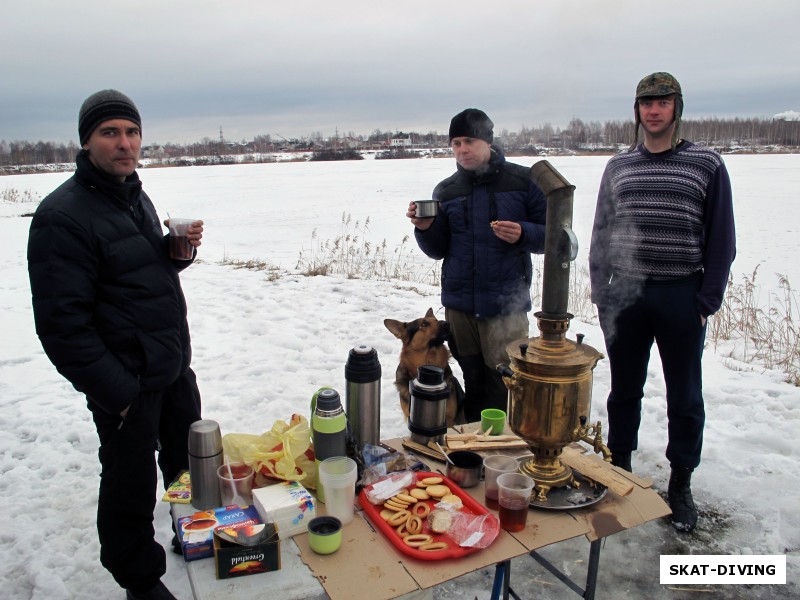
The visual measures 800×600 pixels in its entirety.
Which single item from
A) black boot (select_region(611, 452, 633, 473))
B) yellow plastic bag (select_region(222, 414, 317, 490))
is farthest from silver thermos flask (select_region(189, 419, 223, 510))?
black boot (select_region(611, 452, 633, 473))

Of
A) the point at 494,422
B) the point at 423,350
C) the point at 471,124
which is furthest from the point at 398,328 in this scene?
the point at 471,124

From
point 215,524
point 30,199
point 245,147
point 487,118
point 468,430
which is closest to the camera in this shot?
point 215,524

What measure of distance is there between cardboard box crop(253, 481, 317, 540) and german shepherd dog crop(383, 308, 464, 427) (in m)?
1.50

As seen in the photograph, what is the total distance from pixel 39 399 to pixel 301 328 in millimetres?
2606

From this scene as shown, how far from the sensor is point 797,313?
7516 mm

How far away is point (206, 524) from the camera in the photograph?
185 cm

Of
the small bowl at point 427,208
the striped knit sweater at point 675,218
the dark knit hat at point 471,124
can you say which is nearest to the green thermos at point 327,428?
the small bowl at point 427,208

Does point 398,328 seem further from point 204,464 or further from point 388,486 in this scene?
point 204,464

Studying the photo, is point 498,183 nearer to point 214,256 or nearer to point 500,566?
point 500,566

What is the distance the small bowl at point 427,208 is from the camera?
305 cm

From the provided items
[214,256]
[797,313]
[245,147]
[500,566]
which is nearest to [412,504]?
[500,566]

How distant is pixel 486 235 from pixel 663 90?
1.18m

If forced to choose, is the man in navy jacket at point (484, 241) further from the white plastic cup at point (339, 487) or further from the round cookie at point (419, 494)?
the white plastic cup at point (339, 487)

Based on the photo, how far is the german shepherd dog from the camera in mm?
3449
